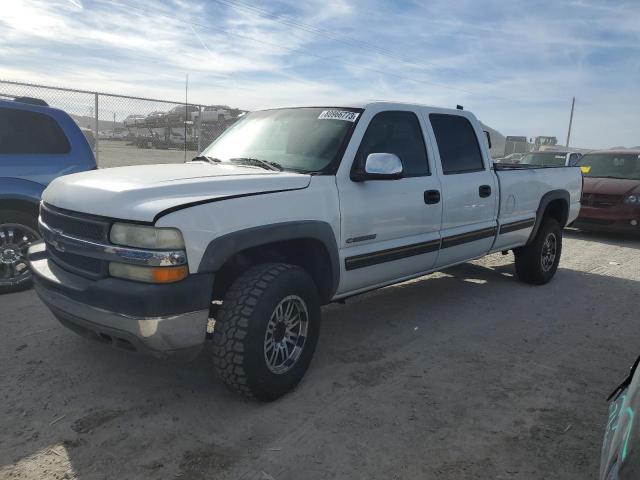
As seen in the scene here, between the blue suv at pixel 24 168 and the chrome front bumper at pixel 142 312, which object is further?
the blue suv at pixel 24 168

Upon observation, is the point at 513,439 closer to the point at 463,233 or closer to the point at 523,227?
the point at 463,233

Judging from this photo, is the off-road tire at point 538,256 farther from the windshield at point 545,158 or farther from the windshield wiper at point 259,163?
the windshield at point 545,158

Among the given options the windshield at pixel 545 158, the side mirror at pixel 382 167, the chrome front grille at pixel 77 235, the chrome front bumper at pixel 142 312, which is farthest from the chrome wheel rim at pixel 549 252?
the windshield at pixel 545 158

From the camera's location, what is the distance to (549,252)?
249 inches

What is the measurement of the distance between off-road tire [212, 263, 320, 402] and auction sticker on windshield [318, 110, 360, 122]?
1.34 meters

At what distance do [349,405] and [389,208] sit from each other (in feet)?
4.77

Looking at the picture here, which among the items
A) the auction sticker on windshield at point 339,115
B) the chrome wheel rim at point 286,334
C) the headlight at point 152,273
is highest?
the auction sticker on windshield at point 339,115

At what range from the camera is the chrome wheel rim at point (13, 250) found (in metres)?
4.99

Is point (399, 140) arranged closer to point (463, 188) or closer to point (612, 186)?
point (463, 188)

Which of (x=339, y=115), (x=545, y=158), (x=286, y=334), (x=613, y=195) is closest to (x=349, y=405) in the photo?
(x=286, y=334)

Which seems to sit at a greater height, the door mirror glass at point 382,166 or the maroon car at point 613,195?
the door mirror glass at point 382,166

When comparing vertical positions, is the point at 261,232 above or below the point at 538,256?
above

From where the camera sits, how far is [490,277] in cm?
655

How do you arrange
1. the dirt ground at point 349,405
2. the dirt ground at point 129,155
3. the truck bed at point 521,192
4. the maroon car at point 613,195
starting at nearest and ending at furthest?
the dirt ground at point 349,405
the truck bed at point 521,192
the maroon car at point 613,195
the dirt ground at point 129,155
